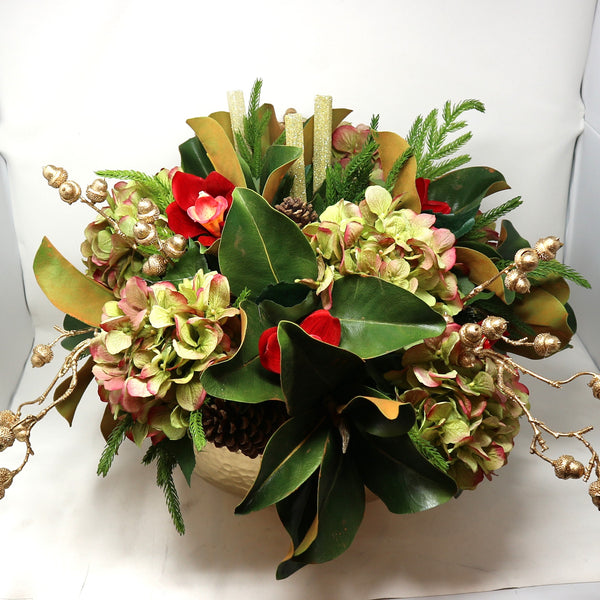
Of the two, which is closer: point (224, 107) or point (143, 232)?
point (143, 232)

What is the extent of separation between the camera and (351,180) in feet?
2.40

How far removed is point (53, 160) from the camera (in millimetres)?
1024

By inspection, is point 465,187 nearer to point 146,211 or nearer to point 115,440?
point 146,211

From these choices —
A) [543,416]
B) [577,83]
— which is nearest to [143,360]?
[543,416]

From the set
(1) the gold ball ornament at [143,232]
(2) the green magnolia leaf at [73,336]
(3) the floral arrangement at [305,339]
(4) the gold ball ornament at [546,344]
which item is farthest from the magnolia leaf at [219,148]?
(4) the gold ball ornament at [546,344]

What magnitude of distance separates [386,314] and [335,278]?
6 centimetres

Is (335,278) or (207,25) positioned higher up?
(207,25)

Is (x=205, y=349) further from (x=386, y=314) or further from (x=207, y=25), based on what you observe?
(x=207, y=25)

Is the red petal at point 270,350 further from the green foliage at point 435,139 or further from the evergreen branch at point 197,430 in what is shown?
the green foliage at point 435,139

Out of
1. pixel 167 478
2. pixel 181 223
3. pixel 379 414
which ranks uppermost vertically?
pixel 181 223

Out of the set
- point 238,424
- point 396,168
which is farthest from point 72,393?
point 396,168

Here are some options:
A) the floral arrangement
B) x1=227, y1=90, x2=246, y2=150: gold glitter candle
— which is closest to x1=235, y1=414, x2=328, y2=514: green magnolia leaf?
the floral arrangement

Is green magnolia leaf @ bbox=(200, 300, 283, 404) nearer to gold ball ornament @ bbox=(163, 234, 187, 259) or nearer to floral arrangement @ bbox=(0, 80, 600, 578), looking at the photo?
floral arrangement @ bbox=(0, 80, 600, 578)

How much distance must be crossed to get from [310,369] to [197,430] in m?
0.11
